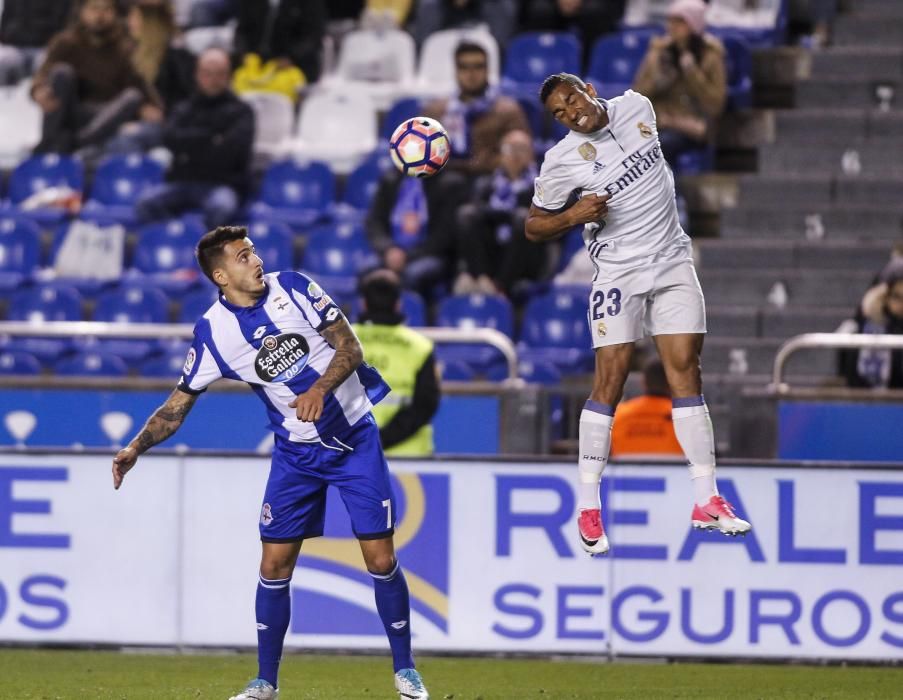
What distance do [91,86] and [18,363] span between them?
3643mm

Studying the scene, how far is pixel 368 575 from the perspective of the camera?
9914 mm

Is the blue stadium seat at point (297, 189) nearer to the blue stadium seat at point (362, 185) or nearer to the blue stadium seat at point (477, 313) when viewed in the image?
the blue stadium seat at point (362, 185)

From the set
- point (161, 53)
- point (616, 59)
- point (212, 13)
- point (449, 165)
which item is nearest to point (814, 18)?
point (616, 59)

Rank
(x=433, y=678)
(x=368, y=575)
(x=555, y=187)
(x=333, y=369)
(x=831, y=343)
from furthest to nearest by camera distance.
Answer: (x=831, y=343) → (x=368, y=575) → (x=433, y=678) → (x=555, y=187) → (x=333, y=369)

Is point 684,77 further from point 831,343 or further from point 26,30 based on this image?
point 26,30

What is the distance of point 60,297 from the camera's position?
13.8 metres

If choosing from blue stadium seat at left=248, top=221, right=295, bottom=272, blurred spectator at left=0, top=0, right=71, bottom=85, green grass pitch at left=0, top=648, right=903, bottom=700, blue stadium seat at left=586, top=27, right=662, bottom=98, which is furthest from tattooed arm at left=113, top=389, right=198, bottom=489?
blurred spectator at left=0, top=0, right=71, bottom=85

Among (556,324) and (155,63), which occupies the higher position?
(155,63)

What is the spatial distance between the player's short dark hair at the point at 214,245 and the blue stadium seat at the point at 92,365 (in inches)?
208

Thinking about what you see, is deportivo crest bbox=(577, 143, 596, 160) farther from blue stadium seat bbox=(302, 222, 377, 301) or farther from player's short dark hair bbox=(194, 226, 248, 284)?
blue stadium seat bbox=(302, 222, 377, 301)

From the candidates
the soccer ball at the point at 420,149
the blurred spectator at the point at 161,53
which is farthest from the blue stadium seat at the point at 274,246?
the soccer ball at the point at 420,149

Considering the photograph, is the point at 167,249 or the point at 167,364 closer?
the point at 167,364

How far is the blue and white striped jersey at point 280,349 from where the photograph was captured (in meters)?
7.79

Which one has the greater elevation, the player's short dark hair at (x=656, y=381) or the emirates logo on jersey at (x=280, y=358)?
the emirates logo on jersey at (x=280, y=358)
